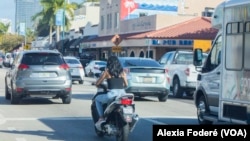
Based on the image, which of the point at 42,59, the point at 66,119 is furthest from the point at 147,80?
the point at 66,119

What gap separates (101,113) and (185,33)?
121 ft

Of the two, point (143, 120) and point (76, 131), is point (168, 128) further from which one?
point (143, 120)

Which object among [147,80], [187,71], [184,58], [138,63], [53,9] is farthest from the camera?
[53,9]

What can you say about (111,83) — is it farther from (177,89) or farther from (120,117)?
(177,89)

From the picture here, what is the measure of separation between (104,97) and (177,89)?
13667 mm

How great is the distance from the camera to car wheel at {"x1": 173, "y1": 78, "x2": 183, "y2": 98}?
25342 millimetres

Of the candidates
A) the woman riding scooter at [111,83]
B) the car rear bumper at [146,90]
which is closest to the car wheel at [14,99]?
the car rear bumper at [146,90]

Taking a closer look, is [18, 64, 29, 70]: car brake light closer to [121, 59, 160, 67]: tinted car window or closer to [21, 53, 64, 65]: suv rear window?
[21, 53, 64, 65]: suv rear window

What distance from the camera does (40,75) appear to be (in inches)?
764

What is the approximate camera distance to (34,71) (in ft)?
63.4

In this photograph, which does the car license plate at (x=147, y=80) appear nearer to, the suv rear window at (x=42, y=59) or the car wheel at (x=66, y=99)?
the car wheel at (x=66, y=99)

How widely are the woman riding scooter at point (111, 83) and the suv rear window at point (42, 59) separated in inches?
293

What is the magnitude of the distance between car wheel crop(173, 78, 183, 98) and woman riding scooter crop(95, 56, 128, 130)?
13271 mm

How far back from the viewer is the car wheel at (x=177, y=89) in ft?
83.1
